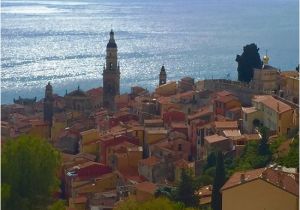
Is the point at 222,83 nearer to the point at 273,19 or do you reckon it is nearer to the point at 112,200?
the point at 112,200

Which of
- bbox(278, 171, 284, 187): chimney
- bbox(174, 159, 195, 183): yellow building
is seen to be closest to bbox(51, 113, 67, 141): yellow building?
bbox(174, 159, 195, 183): yellow building

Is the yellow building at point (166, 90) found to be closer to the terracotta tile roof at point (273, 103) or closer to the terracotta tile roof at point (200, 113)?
the terracotta tile roof at point (200, 113)

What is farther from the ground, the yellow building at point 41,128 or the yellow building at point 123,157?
the yellow building at point 123,157

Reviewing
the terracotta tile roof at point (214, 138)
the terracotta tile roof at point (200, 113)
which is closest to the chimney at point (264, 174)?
the terracotta tile roof at point (214, 138)

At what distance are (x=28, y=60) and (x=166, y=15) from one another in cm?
4708

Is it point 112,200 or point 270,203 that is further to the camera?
point 112,200

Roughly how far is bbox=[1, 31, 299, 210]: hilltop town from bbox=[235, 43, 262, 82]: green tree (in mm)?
510

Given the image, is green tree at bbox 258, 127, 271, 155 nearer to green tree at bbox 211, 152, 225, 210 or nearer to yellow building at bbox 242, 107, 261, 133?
green tree at bbox 211, 152, 225, 210

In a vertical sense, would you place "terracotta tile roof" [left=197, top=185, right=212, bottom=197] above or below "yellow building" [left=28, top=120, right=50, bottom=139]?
above

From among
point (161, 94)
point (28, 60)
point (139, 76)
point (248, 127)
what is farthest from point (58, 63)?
point (248, 127)

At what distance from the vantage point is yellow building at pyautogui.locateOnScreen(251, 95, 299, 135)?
16.6 m

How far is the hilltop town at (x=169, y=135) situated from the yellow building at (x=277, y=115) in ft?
0.08

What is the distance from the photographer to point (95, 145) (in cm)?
1881

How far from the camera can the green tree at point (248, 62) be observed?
2180 cm
